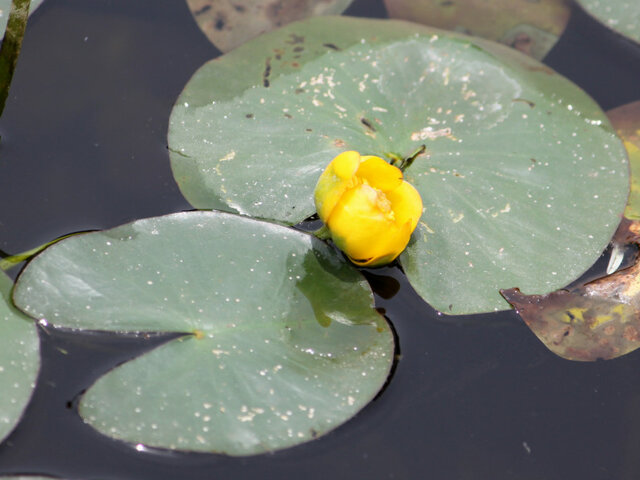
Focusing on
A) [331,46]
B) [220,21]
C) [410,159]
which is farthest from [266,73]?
[410,159]

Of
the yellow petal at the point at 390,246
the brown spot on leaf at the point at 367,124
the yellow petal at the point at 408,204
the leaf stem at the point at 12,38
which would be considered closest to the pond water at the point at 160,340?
the yellow petal at the point at 390,246

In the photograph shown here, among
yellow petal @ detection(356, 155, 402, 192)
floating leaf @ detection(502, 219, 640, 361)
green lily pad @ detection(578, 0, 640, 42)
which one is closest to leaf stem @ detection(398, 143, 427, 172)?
yellow petal @ detection(356, 155, 402, 192)

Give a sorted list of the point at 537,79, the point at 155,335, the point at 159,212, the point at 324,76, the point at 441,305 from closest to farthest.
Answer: the point at 155,335 < the point at 441,305 < the point at 159,212 < the point at 324,76 < the point at 537,79

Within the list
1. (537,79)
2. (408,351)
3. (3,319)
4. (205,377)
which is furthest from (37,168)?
(537,79)

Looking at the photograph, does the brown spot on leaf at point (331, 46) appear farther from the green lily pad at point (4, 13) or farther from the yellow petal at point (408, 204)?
the green lily pad at point (4, 13)

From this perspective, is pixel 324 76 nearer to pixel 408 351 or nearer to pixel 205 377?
pixel 408 351

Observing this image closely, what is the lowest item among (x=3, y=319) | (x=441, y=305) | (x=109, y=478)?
(x=109, y=478)
